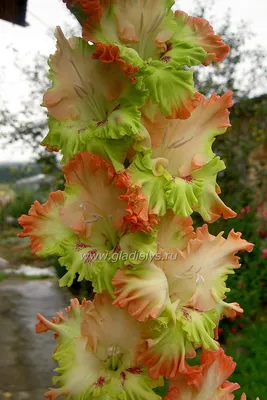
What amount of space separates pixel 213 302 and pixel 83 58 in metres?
0.55

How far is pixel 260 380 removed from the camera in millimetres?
3504

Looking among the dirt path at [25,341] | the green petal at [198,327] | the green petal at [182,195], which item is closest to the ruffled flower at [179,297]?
the green petal at [198,327]

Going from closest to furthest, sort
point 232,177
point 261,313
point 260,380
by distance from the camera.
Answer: point 260,380
point 261,313
point 232,177

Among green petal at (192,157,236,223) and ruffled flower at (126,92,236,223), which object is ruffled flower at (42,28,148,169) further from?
green petal at (192,157,236,223)

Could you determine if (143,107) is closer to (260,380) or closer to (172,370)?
(172,370)

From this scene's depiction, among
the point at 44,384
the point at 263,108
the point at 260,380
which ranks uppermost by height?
the point at 263,108

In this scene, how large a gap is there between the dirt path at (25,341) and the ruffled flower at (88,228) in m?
3.01

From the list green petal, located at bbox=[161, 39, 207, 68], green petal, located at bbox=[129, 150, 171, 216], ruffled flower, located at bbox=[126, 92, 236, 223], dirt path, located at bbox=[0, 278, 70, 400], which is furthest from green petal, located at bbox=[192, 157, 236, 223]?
dirt path, located at bbox=[0, 278, 70, 400]

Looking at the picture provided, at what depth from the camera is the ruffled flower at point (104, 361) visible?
3.26ft

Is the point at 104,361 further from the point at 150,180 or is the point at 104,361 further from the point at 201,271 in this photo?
the point at 150,180

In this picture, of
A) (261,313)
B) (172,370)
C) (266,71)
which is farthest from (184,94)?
(266,71)

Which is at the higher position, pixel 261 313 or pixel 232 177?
pixel 232 177

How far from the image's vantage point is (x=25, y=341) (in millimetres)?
4746

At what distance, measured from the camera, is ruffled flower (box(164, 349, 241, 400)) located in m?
1.04
